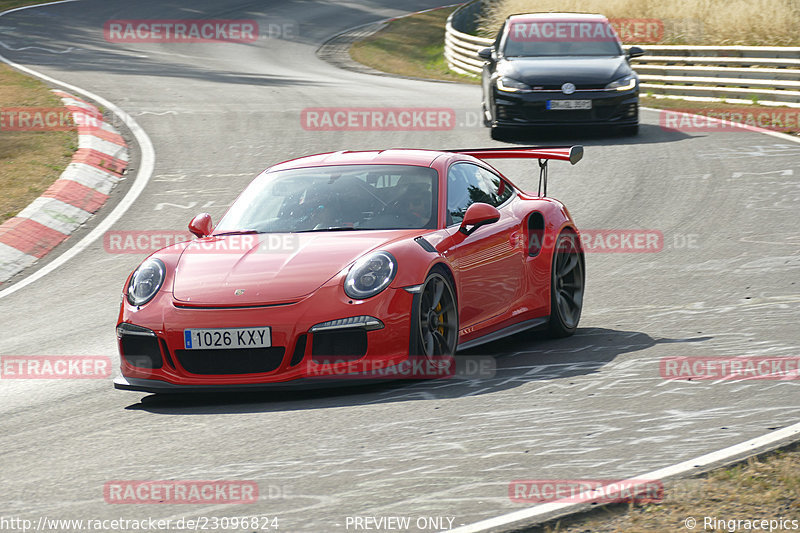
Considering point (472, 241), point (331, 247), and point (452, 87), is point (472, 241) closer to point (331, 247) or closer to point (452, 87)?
point (331, 247)

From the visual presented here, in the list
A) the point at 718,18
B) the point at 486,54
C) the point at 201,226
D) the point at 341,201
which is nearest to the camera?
the point at 341,201

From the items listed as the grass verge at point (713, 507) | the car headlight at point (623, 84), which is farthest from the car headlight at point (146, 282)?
the car headlight at point (623, 84)

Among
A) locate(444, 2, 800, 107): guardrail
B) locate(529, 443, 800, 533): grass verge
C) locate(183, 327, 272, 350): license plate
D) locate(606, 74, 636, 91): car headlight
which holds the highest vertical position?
locate(529, 443, 800, 533): grass verge

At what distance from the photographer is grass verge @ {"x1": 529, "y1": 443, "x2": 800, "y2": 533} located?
4.23 m

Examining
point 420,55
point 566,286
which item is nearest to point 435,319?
point 566,286

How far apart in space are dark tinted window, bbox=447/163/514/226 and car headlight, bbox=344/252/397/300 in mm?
890

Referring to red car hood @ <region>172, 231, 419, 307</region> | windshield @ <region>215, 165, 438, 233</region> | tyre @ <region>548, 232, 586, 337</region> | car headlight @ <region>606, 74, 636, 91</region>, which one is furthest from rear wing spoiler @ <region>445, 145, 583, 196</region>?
car headlight @ <region>606, 74, 636, 91</region>

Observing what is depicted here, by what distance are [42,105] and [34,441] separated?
14.3m

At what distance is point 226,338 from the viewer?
21.1 ft

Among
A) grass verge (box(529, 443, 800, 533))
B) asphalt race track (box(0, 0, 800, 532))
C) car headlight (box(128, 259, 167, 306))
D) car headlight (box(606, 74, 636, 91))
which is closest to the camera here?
grass verge (box(529, 443, 800, 533))

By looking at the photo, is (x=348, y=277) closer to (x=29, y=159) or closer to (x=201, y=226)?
(x=201, y=226)

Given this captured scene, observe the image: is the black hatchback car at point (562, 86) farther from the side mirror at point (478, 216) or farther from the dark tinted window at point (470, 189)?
the side mirror at point (478, 216)

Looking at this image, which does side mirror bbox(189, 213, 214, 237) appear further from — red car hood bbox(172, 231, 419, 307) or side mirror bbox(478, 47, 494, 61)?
side mirror bbox(478, 47, 494, 61)

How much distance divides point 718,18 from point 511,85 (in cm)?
1160
